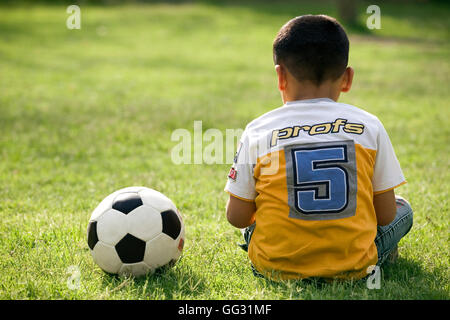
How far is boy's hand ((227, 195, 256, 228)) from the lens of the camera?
8.96ft

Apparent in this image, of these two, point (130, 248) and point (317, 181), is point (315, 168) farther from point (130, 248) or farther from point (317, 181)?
point (130, 248)

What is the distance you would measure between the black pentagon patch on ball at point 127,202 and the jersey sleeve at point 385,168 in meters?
1.44

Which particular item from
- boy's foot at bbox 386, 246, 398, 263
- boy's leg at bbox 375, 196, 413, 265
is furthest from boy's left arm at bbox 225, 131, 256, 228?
boy's foot at bbox 386, 246, 398, 263

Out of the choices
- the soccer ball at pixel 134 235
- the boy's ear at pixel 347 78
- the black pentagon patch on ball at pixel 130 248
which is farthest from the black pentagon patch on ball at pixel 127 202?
the boy's ear at pixel 347 78

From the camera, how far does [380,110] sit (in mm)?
8109

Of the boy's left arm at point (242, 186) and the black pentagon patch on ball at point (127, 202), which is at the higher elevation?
the boy's left arm at point (242, 186)

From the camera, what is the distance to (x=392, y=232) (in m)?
2.97

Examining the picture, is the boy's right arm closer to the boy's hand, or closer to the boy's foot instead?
the boy's foot

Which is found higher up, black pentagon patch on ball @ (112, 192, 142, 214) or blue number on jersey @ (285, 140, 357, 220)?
blue number on jersey @ (285, 140, 357, 220)

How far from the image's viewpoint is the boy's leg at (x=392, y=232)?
2930 millimetres

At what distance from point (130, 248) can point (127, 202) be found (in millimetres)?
298

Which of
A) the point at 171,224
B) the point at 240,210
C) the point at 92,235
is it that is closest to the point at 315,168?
the point at 240,210

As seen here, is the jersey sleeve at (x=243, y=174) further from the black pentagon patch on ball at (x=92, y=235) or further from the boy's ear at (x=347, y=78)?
the black pentagon patch on ball at (x=92, y=235)

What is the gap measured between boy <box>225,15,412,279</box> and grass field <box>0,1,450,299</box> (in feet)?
0.76
